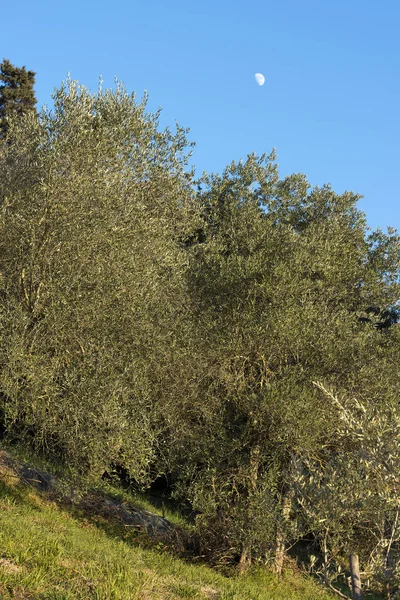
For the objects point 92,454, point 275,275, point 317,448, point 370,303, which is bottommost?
point 92,454

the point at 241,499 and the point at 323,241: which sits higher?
the point at 323,241

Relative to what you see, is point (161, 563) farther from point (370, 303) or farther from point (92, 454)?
point (370, 303)

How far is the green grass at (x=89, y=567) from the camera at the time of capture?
9961 mm

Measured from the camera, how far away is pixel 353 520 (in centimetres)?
1101

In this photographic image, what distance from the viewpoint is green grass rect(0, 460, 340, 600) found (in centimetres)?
996

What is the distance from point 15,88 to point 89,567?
47041mm

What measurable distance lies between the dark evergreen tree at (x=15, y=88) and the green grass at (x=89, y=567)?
126 ft

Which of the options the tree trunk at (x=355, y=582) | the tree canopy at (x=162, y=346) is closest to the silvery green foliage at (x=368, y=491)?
the tree trunk at (x=355, y=582)

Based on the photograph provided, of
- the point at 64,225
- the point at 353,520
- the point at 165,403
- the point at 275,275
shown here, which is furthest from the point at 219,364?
the point at 353,520

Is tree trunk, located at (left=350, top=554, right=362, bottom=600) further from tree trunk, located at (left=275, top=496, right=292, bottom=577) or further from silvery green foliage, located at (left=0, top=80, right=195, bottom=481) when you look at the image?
silvery green foliage, located at (left=0, top=80, right=195, bottom=481)

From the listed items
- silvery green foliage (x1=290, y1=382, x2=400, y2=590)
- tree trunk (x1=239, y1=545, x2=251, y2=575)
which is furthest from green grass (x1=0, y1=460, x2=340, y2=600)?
silvery green foliage (x1=290, y1=382, x2=400, y2=590)

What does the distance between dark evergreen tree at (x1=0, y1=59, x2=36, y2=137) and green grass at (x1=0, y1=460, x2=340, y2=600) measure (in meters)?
38.3

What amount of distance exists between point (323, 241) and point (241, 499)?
10.2m

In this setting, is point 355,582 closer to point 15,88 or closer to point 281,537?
point 281,537
